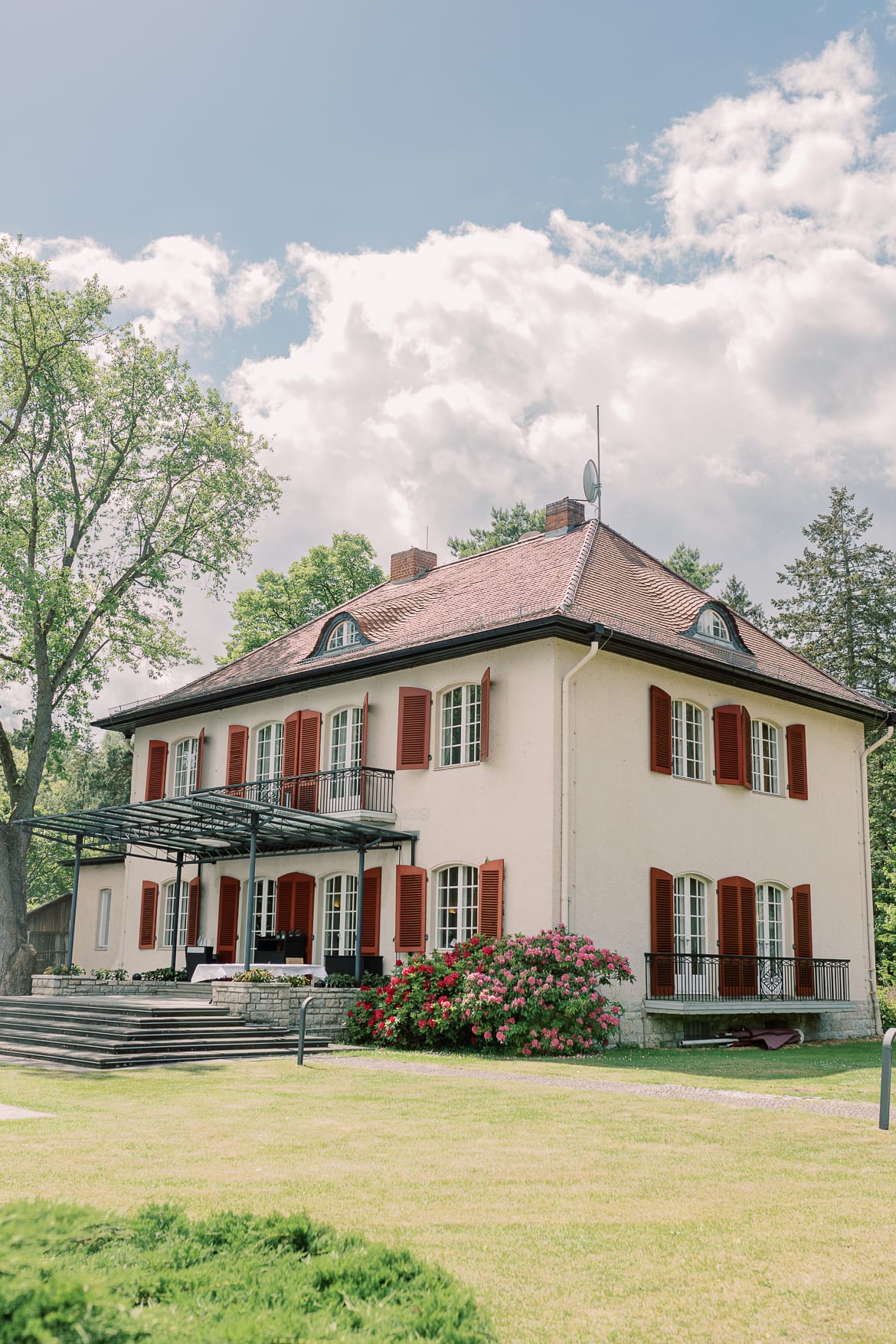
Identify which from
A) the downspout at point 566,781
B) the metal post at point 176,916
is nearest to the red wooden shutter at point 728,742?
the downspout at point 566,781

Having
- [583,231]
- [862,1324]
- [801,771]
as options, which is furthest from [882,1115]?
[801,771]

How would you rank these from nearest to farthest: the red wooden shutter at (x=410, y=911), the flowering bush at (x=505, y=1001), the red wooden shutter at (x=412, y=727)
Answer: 1. the flowering bush at (x=505, y=1001)
2. the red wooden shutter at (x=410, y=911)
3. the red wooden shutter at (x=412, y=727)

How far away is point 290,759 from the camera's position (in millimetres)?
22719

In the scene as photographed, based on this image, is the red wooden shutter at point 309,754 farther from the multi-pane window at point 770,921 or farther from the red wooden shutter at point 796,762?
the red wooden shutter at point 796,762

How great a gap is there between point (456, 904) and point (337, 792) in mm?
3341

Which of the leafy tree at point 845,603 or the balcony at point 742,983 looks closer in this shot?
the balcony at point 742,983

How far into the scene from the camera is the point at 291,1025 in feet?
56.6

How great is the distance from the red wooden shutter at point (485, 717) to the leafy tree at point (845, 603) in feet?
77.6

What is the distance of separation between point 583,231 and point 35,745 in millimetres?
19913

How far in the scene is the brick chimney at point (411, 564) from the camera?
26.8 metres

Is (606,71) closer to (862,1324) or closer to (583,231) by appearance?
(583,231)

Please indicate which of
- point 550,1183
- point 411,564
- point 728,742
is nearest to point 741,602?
point 411,564

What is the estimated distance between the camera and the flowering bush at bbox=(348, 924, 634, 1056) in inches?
620

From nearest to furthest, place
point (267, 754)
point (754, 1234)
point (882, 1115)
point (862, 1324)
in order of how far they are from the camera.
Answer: point (862, 1324)
point (754, 1234)
point (882, 1115)
point (267, 754)
